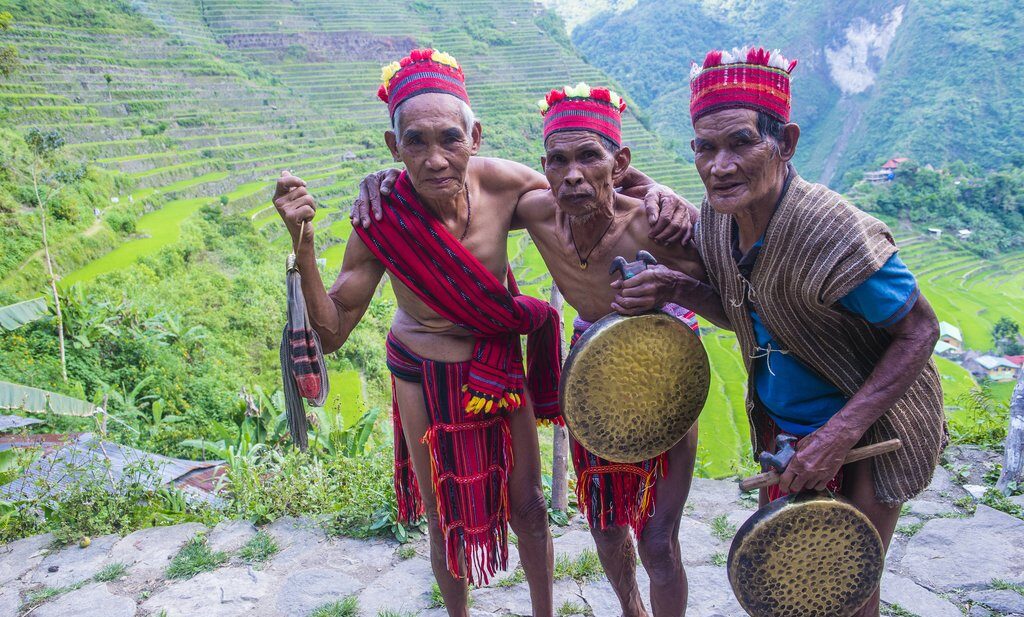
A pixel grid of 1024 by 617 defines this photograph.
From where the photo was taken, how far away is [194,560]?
352 centimetres

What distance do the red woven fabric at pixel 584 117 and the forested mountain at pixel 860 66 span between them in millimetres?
43068

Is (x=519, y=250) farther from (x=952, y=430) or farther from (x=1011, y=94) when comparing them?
(x=1011, y=94)

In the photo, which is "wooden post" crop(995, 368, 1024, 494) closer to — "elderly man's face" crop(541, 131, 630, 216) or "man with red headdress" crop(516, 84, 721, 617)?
"man with red headdress" crop(516, 84, 721, 617)

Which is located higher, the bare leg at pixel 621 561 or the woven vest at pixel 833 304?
the woven vest at pixel 833 304

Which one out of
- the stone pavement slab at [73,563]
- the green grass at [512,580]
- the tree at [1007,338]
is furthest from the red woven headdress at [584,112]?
the tree at [1007,338]

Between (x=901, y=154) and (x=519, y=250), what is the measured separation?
95.7 ft

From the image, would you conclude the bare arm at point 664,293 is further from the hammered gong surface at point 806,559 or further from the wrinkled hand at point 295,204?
the wrinkled hand at point 295,204

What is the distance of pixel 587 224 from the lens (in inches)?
94.3

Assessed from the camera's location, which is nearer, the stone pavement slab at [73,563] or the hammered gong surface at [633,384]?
the hammered gong surface at [633,384]

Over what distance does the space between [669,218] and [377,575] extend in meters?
2.26

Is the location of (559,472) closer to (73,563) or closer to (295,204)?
(295,204)

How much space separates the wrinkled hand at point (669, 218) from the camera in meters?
2.28

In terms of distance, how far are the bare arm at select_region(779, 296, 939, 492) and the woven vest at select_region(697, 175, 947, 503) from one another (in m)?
0.09

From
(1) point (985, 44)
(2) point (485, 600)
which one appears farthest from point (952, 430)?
(1) point (985, 44)
